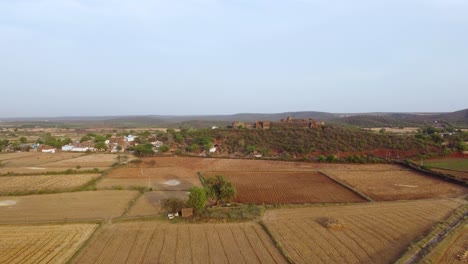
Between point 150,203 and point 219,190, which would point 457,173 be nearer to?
point 219,190

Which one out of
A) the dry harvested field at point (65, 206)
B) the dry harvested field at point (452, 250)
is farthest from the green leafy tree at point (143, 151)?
the dry harvested field at point (452, 250)

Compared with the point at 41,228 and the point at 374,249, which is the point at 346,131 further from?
the point at 41,228

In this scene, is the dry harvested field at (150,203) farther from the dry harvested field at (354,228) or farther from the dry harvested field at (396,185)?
the dry harvested field at (396,185)

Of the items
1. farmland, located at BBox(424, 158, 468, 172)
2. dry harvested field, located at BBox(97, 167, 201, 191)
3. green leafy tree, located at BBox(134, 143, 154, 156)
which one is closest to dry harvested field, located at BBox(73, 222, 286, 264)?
dry harvested field, located at BBox(97, 167, 201, 191)

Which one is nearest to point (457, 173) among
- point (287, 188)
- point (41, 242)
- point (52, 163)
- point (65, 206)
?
point (287, 188)

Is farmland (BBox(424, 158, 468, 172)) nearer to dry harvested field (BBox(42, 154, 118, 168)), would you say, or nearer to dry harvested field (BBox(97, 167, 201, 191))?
dry harvested field (BBox(97, 167, 201, 191))

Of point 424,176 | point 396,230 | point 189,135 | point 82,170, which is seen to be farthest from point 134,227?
point 189,135
